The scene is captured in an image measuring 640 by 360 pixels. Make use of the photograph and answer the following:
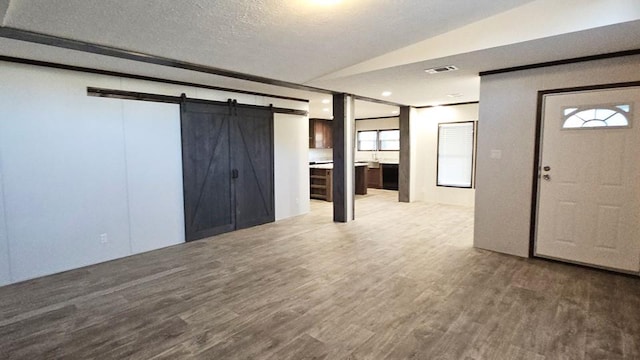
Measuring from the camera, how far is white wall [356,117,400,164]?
1062 centimetres

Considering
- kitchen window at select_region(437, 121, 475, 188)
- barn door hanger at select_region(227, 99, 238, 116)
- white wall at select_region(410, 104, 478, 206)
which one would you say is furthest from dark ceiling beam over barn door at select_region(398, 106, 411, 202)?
barn door hanger at select_region(227, 99, 238, 116)

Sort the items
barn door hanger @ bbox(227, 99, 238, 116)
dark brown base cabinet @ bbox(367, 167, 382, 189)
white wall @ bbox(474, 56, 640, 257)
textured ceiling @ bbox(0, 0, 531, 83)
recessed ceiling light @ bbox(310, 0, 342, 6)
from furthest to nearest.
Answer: dark brown base cabinet @ bbox(367, 167, 382, 189) → barn door hanger @ bbox(227, 99, 238, 116) → white wall @ bbox(474, 56, 640, 257) → recessed ceiling light @ bbox(310, 0, 342, 6) → textured ceiling @ bbox(0, 0, 531, 83)

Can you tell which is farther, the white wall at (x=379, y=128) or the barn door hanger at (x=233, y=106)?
the white wall at (x=379, y=128)

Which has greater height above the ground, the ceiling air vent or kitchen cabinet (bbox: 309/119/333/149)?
the ceiling air vent

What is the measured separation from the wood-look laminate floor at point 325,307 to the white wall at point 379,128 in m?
6.31

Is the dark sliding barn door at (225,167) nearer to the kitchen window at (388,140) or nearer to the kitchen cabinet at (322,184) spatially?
the kitchen cabinet at (322,184)

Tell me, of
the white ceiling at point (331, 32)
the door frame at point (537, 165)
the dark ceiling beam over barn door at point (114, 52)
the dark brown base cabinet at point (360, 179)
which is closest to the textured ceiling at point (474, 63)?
the white ceiling at point (331, 32)

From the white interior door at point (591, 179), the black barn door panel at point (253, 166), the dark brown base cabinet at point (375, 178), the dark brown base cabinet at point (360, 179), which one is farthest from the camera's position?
the dark brown base cabinet at point (375, 178)

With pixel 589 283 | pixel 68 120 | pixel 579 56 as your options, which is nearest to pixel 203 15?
pixel 68 120

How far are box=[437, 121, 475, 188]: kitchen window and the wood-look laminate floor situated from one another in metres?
3.60

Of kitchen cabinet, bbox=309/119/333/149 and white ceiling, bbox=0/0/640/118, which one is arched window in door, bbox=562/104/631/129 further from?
kitchen cabinet, bbox=309/119/333/149

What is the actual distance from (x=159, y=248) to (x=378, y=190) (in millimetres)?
7178

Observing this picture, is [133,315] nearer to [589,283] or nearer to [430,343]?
[430,343]

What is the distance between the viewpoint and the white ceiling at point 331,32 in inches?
105
